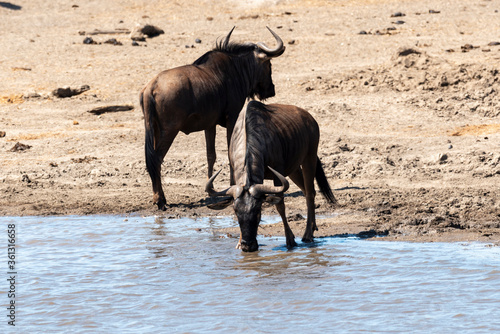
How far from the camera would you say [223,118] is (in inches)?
448

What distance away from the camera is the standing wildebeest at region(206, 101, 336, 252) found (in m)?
7.64

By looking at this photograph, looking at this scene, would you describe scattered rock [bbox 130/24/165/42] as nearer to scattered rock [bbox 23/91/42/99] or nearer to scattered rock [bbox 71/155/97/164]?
scattered rock [bbox 23/91/42/99]

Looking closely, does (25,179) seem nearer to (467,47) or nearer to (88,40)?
(88,40)

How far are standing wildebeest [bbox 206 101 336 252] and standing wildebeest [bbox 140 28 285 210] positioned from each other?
2216 millimetres

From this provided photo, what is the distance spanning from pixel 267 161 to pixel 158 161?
303 cm

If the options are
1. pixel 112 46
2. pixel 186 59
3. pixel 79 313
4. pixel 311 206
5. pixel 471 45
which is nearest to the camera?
pixel 79 313

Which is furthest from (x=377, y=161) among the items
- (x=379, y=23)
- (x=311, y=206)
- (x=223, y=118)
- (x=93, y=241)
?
(x=379, y=23)

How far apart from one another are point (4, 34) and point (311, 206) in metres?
17.6

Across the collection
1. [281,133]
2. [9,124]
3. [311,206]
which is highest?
[281,133]

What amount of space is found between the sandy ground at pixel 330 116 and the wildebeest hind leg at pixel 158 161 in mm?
338

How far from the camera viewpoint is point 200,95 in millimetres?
10906

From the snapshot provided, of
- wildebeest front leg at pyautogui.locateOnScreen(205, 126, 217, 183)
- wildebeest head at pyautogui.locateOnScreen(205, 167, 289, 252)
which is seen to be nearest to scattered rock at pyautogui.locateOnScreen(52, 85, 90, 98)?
wildebeest front leg at pyautogui.locateOnScreen(205, 126, 217, 183)

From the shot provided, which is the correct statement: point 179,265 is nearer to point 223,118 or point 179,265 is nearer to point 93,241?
point 93,241

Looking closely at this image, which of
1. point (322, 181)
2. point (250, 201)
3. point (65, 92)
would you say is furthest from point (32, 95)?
point (250, 201)
